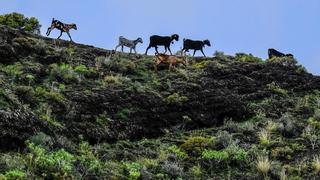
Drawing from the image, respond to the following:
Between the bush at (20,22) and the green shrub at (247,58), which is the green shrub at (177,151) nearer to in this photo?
the green shrub at (247,58)

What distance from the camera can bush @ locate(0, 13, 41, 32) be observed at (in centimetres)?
4153

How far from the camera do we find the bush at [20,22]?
1635 inches

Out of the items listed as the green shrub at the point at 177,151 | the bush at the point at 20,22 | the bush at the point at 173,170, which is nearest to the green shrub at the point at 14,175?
the bush at the point at 173,170

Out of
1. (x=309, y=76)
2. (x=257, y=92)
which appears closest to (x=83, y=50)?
(x=257, y=92)

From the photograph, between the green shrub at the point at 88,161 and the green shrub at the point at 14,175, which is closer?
the green shrub at the point at 14,175

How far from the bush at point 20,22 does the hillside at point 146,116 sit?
6100 mm

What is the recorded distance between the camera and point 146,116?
26.1 metres

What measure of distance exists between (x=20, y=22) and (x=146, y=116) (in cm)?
1935

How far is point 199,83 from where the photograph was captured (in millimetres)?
31234

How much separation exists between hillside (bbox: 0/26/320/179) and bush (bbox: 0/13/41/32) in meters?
6.10

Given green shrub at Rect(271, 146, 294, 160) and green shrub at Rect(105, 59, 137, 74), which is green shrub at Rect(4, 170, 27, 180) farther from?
green shrub at Rect(105, 59, 137, 74)

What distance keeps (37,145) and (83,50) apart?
15598mm

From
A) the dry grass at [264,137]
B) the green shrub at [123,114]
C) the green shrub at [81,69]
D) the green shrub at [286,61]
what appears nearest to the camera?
the dry grass at [264,137]

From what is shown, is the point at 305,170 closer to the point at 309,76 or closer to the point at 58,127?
the point at 58,127
